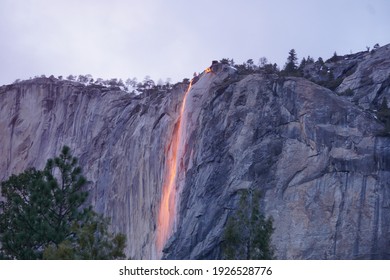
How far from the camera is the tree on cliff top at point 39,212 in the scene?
35.9 meters

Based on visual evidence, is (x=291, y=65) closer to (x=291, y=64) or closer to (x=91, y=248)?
(x=291, y=64)

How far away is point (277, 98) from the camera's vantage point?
5447 cm

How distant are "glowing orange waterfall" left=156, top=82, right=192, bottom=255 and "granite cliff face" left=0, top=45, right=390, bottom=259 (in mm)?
723

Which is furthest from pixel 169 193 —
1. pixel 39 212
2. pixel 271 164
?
pixel 39 212

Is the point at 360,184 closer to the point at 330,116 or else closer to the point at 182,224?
the point at 330,116

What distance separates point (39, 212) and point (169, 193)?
22.9m

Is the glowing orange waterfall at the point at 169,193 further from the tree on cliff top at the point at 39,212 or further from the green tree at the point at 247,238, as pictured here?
the green tree at the point at 247,238

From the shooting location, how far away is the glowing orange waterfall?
5641 centimetres

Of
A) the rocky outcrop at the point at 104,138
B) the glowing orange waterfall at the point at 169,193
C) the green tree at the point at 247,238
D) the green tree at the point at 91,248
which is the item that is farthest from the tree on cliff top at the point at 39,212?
the rocky outcrop at the point at 104,138

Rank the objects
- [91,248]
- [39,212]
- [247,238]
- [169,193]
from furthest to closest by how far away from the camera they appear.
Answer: [169,193] → [39,212] → [247,238] → [91,248]

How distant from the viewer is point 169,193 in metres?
59.4

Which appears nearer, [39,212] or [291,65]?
[39,212]

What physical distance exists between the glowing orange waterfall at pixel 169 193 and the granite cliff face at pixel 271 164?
2.37 ft
